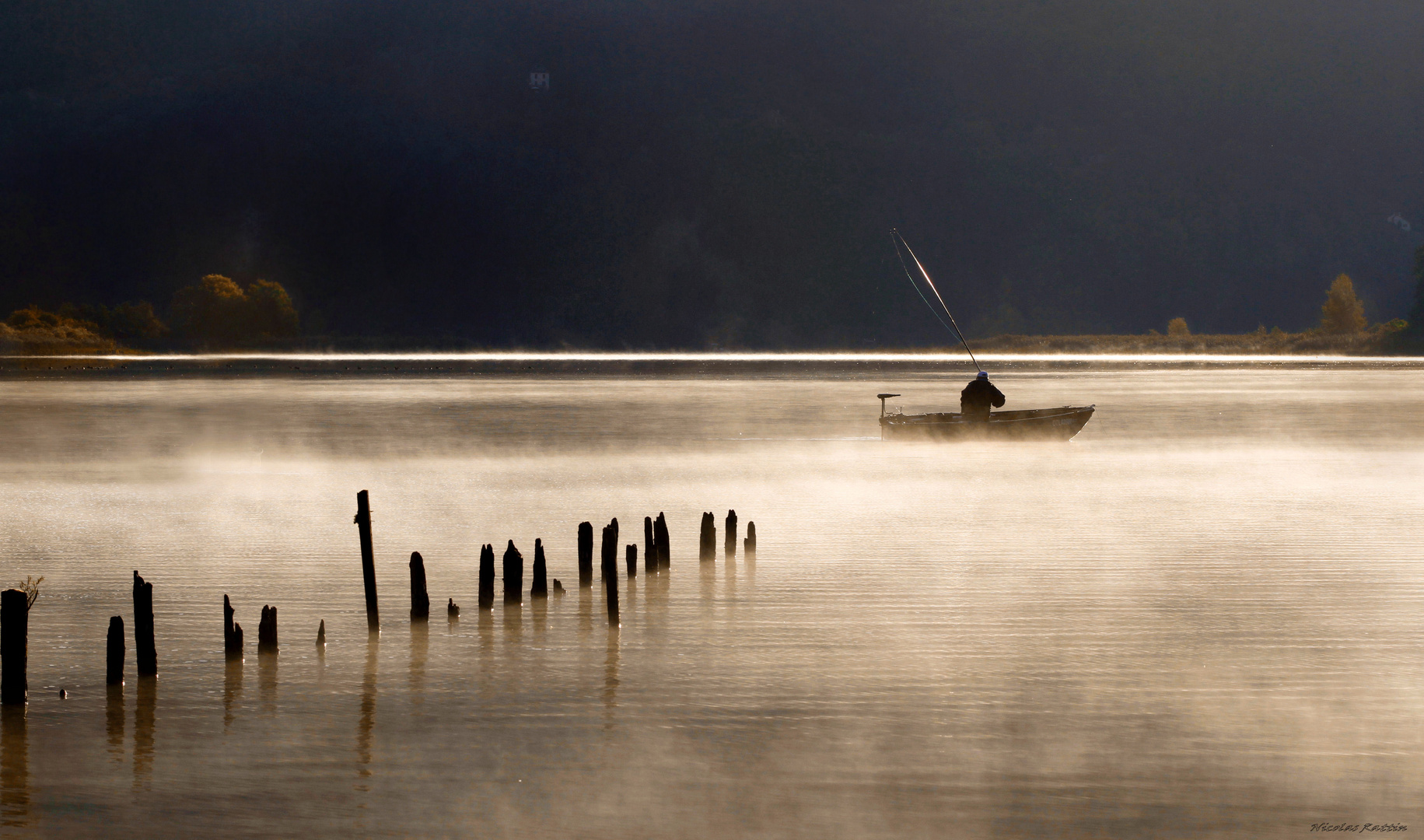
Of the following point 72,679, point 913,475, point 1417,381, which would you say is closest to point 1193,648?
point 72,679

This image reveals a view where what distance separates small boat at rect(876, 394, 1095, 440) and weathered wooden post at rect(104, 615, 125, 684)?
36.1 meters

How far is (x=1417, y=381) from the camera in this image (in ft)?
420

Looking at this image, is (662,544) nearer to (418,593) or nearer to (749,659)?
(418,593)

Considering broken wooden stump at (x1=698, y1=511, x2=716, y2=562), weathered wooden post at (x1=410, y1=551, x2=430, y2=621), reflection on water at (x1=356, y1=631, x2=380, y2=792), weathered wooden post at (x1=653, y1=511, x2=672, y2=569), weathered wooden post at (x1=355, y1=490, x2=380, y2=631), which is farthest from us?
broken wooden stump at (x1=698, y1=511, x2=716, y2=562)

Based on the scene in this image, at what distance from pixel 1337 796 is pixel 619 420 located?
61.4 meters

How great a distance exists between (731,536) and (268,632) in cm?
1046

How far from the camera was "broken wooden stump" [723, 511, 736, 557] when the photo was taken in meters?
28.0

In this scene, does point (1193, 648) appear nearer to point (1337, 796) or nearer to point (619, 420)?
point (1337, 796)

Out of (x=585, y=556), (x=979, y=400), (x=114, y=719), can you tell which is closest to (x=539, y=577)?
(x=585, y=556)

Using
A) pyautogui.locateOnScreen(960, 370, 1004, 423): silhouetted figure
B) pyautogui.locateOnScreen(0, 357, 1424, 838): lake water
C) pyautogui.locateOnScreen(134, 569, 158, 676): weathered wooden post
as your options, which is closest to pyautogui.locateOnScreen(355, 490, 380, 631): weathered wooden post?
pyautogui.locateOnScreen(0, 357, 1424, 838): lake water

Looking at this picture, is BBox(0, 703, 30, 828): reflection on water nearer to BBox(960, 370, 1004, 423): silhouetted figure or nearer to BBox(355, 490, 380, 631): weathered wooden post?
BBox(355, 490, 380, 631): weathered wooden post

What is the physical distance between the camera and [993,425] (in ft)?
176

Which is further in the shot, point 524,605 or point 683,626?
point 524,605

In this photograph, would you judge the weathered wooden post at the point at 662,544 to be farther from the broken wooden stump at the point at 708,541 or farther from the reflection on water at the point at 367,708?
the reflection on water at the point at 367,708
